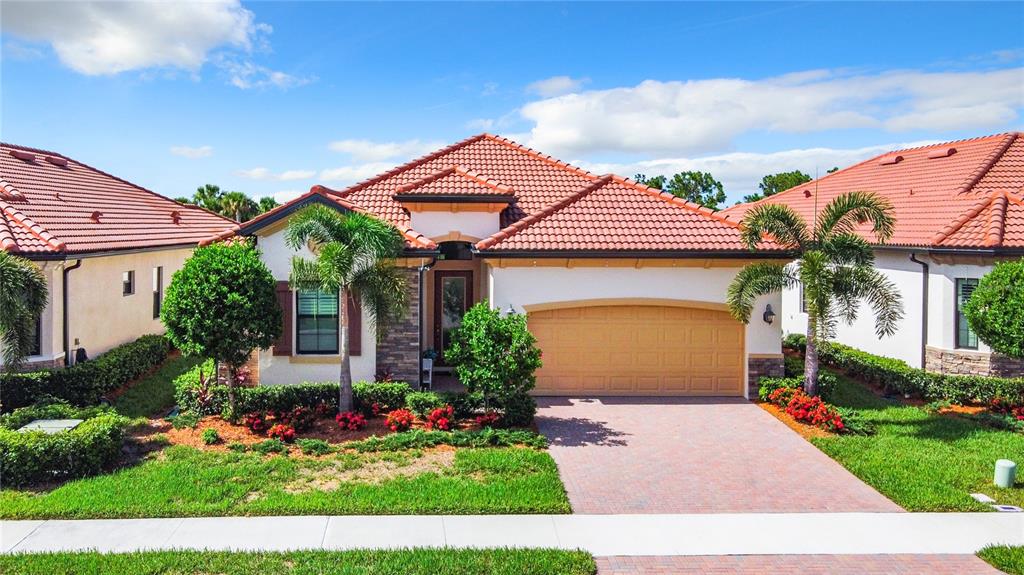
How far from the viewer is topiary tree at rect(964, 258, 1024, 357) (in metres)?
13.2

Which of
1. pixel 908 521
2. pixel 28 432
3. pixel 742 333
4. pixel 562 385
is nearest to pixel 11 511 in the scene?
pixel 28 432

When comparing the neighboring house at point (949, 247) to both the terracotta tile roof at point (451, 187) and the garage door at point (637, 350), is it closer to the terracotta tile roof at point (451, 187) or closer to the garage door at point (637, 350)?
the garage door at point (637, 350)

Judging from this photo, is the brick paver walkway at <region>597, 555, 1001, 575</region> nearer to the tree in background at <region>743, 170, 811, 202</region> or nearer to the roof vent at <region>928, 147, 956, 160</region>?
the roof vent at <region>928, 147, 956, 160</region>

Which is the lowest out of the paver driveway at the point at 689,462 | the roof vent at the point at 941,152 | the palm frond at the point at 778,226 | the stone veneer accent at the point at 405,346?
the paver driveway at the point at 689,462

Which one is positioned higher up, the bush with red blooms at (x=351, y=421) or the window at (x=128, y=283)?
the window at (x=128, y=283)

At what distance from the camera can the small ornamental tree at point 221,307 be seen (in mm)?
12719

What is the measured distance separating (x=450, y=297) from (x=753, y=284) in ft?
24.1

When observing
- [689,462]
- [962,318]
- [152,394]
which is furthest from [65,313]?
[962,318]

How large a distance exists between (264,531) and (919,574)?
24.9 feet

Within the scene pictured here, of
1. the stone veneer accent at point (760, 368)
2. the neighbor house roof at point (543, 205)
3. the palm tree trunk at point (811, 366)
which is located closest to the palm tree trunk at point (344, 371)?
the neighbor house roof at point (543, 205)

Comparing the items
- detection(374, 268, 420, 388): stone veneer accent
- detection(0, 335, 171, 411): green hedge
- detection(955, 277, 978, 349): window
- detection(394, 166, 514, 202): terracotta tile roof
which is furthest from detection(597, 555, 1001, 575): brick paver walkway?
detection(0, 335, 171, 411): green hedge

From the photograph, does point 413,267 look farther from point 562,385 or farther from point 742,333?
point 742,333

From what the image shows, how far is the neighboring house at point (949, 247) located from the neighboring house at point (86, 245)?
18930mm

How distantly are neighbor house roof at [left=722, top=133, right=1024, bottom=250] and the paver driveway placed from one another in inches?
251
